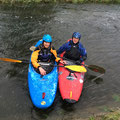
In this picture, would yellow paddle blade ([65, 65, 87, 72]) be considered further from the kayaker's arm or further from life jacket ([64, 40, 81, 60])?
the kayaker's arm

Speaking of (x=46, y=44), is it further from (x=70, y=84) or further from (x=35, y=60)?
(x=70, y=84)

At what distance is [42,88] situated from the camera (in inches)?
143

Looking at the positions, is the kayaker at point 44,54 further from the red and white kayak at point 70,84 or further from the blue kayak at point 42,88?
the red and white kayak at point 70,84

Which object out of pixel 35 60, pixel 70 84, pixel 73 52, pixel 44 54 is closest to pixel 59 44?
pixel 73 52

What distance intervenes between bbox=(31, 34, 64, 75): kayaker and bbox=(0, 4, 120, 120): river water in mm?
872

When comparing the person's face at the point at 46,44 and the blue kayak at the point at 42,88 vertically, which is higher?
the person's face at the point at 46,44

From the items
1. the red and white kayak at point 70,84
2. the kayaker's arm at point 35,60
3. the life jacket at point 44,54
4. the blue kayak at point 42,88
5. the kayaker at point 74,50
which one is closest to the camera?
the blue kayak at point 42,88

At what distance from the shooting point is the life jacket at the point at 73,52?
15.2ft

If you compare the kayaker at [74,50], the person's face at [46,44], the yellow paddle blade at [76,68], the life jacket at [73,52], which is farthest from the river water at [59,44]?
the person's face at [46,44]

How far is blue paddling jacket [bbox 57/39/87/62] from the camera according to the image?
15.2ft

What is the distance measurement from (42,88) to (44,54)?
1111mm

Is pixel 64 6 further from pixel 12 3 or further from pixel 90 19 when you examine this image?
pixel 12 3

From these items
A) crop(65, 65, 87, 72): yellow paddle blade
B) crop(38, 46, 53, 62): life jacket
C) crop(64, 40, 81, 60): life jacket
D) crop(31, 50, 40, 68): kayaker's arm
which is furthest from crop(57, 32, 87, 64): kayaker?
crop(31, 50, 40, 68): kayaker's arm

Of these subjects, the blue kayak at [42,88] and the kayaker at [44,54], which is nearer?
the blue kayak at [42,88]
